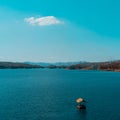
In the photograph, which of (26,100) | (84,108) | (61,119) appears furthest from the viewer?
(26,100)

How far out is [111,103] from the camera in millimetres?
89562

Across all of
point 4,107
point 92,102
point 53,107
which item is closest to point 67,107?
point 53,107

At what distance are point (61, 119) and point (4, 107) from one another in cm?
2264

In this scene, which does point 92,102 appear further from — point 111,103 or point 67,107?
point 67,107

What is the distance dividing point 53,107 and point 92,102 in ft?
50.2

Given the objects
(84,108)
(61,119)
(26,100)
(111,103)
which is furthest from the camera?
(26,100)

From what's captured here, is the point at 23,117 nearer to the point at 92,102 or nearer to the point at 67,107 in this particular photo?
the point at 67,107

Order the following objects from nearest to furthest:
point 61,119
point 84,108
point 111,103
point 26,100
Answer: point 61,119
point 84,108
point 111,103
point 26,100

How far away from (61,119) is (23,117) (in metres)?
9.46

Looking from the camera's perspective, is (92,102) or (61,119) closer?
(61,119)

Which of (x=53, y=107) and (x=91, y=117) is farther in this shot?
(x=53, y=107)

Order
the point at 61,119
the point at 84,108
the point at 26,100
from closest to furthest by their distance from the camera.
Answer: the point at 61,119
the point at 84,108
the point at 26,100

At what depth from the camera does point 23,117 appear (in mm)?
70188

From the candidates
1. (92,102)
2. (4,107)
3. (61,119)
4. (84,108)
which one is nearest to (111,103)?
(92,102)
